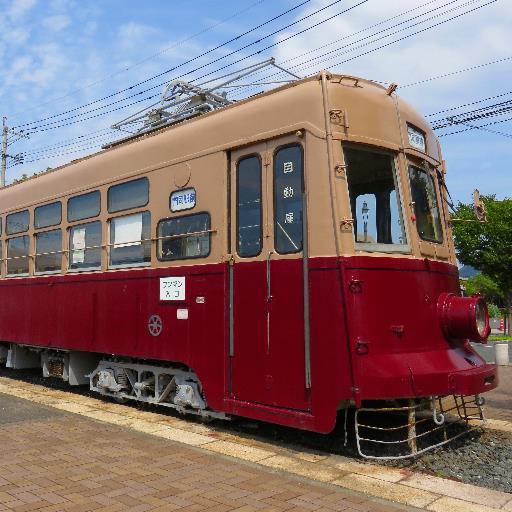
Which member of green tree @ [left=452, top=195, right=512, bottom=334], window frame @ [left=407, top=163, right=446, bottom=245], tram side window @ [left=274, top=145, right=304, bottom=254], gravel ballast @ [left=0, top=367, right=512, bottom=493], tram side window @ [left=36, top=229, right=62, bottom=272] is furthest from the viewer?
green tree @ [left=452, top=195, right=512, bottom=334]

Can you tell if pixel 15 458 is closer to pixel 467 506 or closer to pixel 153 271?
pixel 153 271

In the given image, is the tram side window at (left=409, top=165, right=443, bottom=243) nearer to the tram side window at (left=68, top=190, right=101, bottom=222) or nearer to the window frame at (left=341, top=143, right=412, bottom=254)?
the window frame at (left=341, top=143, right=412, bottom=254)

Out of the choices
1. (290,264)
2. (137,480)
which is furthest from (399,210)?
(137,480)

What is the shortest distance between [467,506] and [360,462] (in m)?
1.24

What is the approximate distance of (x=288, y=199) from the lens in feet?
18.9

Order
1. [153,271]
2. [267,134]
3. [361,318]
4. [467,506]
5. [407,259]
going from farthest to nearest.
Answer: [153,271], [267,134], [407,259], [361,318], [467,506]

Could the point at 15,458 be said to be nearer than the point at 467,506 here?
No

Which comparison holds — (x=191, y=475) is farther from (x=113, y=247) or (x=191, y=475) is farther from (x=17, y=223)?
(x=17, y=223)

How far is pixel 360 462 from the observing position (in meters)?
5.38

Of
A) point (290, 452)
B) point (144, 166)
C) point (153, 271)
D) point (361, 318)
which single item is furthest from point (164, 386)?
point (361, 318)

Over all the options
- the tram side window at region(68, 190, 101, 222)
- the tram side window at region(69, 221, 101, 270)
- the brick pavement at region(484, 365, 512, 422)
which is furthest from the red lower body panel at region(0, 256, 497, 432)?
the brick pavement at region(484, 365, 512, 422)

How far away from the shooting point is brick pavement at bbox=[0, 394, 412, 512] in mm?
4270

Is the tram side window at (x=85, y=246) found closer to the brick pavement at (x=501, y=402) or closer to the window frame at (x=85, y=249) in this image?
the window frame at (x=85, y=249)

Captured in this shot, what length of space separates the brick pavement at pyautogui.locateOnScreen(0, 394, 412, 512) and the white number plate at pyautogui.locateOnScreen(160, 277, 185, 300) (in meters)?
1.54
